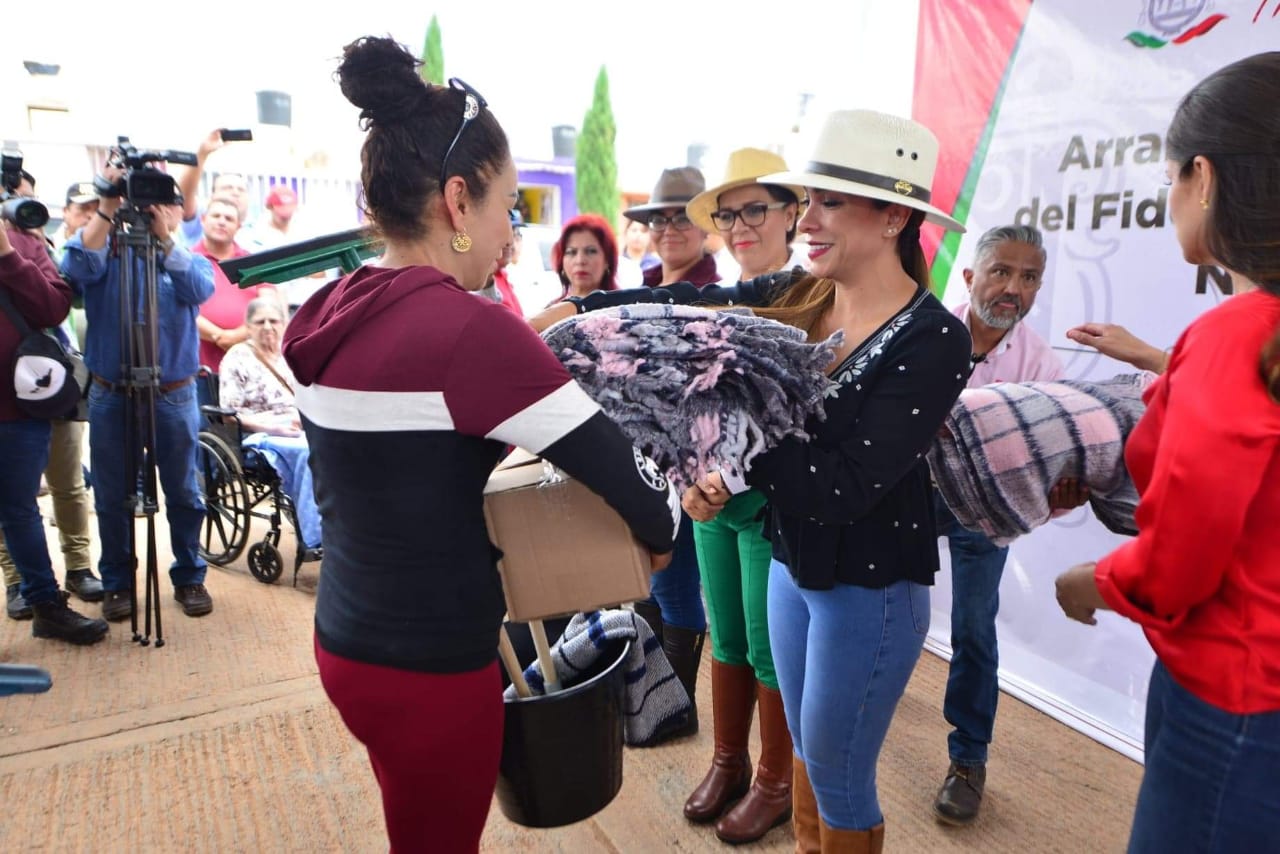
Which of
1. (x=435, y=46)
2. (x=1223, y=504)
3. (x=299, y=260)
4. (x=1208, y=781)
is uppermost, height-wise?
(x=435, y=46)

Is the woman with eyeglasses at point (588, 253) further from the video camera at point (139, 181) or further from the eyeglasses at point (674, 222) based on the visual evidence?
the video camera at point (139, 181)

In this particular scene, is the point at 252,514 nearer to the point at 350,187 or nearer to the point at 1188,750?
the point at 1188,750

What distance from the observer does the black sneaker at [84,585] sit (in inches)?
159

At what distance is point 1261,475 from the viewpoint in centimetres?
98

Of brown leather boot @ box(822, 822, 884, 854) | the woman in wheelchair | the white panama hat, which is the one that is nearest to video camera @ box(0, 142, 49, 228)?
the woman in wheelchair

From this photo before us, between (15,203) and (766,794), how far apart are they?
135 inches

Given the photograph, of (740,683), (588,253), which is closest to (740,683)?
(740,683)

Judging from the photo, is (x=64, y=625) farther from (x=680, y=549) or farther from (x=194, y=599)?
(x=680, y=549)

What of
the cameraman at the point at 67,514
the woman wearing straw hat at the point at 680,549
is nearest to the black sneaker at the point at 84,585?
the cameraman at the point at 67,514

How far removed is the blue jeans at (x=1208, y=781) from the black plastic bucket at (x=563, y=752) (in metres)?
0.85

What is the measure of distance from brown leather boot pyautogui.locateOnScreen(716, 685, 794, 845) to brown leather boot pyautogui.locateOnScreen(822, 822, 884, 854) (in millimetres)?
604

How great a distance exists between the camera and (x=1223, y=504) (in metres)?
0.99

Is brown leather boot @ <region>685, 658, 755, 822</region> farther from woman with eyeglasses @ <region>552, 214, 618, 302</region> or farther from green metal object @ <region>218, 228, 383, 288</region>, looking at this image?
woman with eyeglasses @ <region>552, 214, 618, 302</region>

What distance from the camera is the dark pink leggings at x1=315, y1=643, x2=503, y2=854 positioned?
1241 mm
